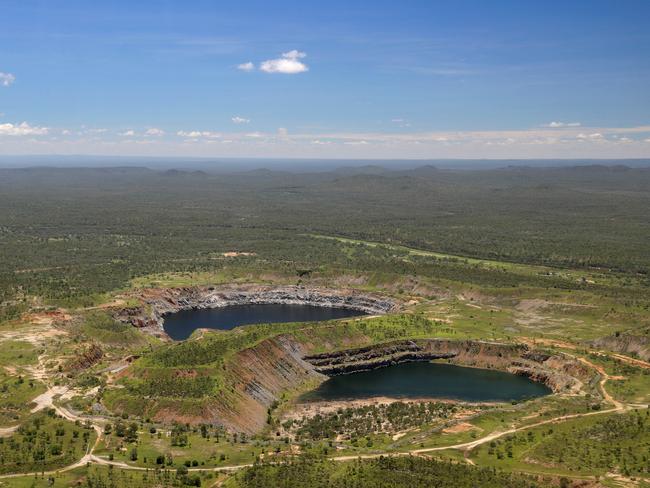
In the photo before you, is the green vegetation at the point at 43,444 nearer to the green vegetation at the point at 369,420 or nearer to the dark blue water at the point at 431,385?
the green vegetation at the point at 369,420

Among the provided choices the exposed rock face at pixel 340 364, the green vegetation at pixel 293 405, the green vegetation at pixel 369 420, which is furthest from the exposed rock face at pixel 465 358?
the green vegetation at pixel 369 420

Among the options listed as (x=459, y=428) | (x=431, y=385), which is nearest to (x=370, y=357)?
(x=431, y=385)

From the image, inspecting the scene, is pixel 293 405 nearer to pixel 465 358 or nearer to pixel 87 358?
pixel 87 358

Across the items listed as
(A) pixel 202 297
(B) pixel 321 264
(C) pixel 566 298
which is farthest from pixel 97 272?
(C) pixel 566 298

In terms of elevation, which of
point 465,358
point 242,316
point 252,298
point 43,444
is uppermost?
point 43,444

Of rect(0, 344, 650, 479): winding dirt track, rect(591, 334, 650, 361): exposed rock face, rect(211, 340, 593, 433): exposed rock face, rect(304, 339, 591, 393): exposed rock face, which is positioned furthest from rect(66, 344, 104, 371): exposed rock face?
rect(591, 334, 650, 361): exposed rock face

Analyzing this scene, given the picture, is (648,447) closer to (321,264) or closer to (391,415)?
(391,415)

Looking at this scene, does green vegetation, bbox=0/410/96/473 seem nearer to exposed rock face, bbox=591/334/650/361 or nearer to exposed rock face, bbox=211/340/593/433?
exposed rock face, bbox=211/340/593/433
